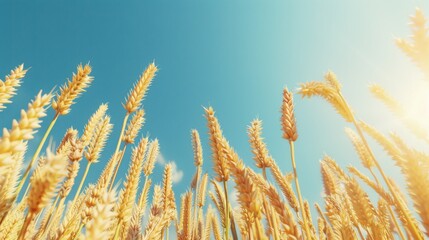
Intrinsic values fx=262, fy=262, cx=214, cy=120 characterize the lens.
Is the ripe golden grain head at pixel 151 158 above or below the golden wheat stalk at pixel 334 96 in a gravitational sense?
above

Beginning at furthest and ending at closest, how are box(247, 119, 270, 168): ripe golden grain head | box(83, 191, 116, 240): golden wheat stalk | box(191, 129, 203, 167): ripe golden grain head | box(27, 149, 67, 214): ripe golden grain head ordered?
box(191, 129, 203, 167): ripe golden grain head < box(247, 119, 270, 168): ripe golden grain head < box(27, 149, 67, 214): ripe golden grain head < box(83, 191, 116, 240): golden wheat stalk

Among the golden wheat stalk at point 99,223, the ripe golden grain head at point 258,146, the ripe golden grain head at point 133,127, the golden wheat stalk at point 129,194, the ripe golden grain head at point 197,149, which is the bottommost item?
the golden wheat stalk at point 99,223

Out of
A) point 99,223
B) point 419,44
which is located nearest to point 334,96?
point 419,44

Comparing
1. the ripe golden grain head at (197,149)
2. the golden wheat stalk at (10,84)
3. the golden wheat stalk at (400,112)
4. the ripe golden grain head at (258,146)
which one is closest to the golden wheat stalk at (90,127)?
the golden wheat stalk at (10,84)

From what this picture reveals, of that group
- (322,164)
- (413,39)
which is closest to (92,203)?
(413,39)

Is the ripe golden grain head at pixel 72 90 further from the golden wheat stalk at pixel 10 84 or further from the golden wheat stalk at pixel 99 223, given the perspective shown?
the golden wheat stalk at pixel 99 223

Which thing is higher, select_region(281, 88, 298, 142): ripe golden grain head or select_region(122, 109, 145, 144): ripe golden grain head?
select_region(122, 109, 145, 144): ripe golden grain head

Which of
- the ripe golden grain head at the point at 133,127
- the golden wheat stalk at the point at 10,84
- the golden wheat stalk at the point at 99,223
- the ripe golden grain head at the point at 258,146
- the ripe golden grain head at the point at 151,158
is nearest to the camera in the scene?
the golden wheat stalk at the point at 99,223

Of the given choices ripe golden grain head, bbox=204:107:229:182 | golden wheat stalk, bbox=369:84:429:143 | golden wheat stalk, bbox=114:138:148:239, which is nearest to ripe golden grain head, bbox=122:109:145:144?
golden wheat stalk, bbox=114:138:148:239

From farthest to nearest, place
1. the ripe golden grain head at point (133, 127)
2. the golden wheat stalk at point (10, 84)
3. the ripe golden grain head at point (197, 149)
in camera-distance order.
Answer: the ripe golden grain head at point (197, 149) → the ripe golden grain head at point (133, 127) → the golden wheat stalk at point (10, 84)

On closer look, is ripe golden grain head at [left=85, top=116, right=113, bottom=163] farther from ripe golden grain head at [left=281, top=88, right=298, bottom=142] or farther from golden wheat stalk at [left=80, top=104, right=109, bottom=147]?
ripe golden grain head at [left=281, top=88, right=298, bottom=142]

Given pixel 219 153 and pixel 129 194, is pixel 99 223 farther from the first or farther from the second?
pixel 219 153

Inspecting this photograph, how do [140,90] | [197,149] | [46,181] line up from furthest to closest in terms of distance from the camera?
[197,149], [140,90], [46,181]

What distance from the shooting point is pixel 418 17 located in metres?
2.26
